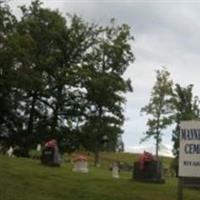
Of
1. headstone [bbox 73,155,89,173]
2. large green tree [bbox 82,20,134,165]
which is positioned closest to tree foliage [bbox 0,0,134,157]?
large green tree [bbox 82,20,134,165]

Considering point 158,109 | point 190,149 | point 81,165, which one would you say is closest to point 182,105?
point 158,109

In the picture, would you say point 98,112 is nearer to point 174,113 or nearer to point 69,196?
point 174,113

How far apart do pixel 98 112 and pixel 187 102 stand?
28.1 feet

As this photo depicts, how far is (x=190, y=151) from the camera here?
51.1 ft

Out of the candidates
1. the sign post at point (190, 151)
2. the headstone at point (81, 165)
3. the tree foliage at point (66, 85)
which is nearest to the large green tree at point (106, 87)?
the tree foliage at point (66, 85)

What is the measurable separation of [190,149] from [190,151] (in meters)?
0.04

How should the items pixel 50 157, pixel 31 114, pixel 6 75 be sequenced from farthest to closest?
pixel 31 114
pixel 6 75
pixel 50 157

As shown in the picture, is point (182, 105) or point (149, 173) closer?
point (149, 173)

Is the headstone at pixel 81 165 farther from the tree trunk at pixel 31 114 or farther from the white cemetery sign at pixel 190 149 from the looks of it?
the tree trunk at pixel 31 114

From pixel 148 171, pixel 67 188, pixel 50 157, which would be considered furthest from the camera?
pixel 50 157

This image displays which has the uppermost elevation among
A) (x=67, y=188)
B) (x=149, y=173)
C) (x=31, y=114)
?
(x=31, y=114)

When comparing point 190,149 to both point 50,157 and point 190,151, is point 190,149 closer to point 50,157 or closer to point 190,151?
A: point 190,151

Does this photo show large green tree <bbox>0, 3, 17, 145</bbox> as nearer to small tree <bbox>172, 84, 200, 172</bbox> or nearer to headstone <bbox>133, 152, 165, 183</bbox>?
small tree <bbox>172, 84, 200, 172</bbox>

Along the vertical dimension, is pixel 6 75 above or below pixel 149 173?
above
